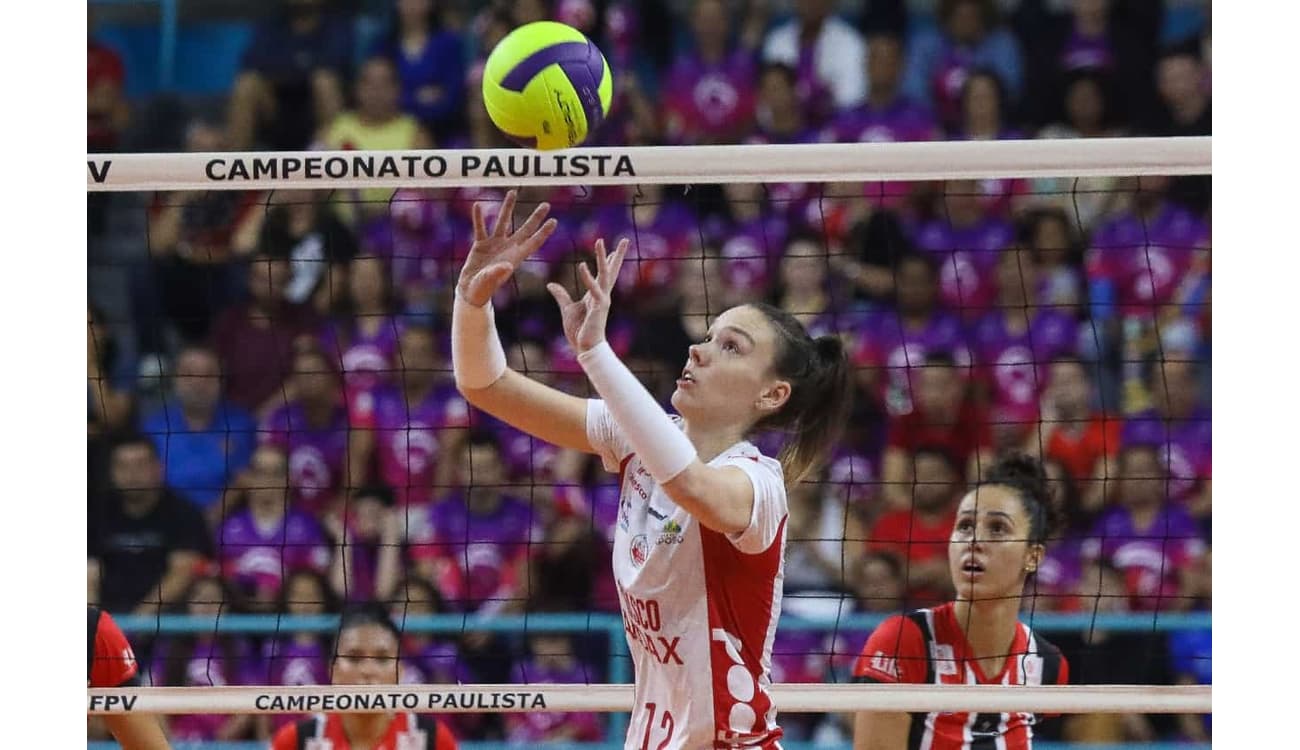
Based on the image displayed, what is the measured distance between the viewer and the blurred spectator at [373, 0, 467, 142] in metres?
10.8

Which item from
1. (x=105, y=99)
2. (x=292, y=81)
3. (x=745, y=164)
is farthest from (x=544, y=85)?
(x=105, y=99)

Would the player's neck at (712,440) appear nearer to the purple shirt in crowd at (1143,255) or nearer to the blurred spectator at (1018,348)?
the blurred spectator at (1018,348)

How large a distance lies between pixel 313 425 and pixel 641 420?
6.02m

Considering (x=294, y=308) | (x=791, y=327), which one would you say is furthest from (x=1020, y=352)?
(x=791, y=327)

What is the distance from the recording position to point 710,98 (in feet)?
35.3

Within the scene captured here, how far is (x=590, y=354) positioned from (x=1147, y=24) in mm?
7788

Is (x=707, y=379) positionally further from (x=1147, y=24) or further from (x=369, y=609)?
(x=1147, y=24)

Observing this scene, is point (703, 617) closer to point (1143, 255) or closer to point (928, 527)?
point (928, 527)

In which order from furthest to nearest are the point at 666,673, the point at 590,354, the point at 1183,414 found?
the point at 1183,414
the point at 666,673
the point at 590,354

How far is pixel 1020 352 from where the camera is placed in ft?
29.8

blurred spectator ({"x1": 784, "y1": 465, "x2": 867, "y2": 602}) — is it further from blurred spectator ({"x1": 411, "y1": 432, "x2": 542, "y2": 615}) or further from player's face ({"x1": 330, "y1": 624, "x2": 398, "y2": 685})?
player's face ({"x1": 330, "y1": 624, "x2": 398, "y2": 685})

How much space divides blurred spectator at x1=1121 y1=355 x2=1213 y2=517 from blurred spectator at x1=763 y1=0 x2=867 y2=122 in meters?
2.80

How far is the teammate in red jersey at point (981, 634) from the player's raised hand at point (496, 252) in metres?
2.09

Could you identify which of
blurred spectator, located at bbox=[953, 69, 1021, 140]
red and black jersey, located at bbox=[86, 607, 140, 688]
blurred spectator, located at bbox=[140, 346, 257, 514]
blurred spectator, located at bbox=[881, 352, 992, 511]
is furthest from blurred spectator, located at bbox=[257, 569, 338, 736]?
blurred spectator, located at bbox=[953, 69, 1021, 140]
